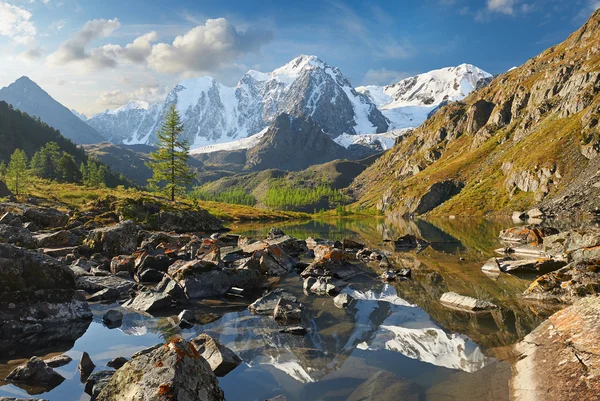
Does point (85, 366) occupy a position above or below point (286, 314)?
below

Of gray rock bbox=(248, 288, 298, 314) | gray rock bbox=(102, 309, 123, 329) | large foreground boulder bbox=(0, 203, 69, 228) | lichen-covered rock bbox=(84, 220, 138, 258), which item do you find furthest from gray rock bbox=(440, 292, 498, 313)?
large foreground boulder bbox=(0, 203, 69, 228)

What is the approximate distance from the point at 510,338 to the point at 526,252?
79.3ft

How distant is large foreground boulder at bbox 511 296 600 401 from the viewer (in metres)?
8.06

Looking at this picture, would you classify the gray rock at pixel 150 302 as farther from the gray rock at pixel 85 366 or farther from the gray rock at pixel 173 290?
the gray rock at pixel 85 366

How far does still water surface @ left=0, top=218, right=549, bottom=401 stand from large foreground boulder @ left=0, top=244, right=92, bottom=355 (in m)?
1.06

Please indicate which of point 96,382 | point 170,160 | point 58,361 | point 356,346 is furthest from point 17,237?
point 170,160

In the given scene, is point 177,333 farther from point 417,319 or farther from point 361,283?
point 361,283

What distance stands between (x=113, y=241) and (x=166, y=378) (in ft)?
91.4

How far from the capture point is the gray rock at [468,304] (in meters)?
16.0

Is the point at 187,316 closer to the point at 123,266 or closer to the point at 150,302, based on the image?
the point at 150,302

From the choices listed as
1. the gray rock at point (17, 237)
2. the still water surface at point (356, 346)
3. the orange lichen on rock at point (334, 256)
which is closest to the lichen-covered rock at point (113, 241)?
the gray rock at point (17, 237)

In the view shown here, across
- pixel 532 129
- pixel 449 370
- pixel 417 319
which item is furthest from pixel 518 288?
pixel 532 129

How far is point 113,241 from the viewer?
31.1m

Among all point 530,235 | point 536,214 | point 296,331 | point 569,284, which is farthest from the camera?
point 536,214
